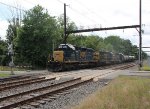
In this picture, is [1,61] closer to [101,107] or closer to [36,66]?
[36,66]

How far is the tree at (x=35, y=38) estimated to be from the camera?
5356 cm

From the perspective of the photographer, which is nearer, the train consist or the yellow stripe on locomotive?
the train consist

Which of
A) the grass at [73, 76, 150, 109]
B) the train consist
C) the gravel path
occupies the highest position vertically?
the train consist

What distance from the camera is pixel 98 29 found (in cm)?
Answer: 5944

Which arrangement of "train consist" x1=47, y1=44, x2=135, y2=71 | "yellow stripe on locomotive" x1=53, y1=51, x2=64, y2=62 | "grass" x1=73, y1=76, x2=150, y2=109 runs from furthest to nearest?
1. "yellow stripe on locomotive" x1=53, y1=51, x2=64, y2=62
2. "train consist" x1=47, y1=44, x2=135, y2=71
3. "grass" x1=73, y1=76, x2=150, y2=109

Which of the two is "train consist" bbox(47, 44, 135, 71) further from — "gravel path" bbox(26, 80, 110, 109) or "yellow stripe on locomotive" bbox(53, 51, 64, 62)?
"gravel path" bbox(26, 80, 110, 109)

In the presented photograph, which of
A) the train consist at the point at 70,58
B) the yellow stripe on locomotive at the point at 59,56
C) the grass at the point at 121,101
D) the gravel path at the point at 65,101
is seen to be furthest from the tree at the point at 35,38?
the grass at the point at 121,101

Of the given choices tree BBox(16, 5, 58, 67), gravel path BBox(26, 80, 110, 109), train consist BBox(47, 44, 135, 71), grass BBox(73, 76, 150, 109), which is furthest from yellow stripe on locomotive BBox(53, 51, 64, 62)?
grass BBox(73, 76, 150, 109)

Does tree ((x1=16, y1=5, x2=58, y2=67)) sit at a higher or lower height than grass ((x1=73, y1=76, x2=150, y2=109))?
higher

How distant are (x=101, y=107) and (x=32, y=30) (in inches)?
1702

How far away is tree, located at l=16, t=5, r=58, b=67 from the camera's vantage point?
53562 millimetres

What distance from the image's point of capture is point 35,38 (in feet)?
177

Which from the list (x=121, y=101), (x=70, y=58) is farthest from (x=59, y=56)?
(x=121, y=101)

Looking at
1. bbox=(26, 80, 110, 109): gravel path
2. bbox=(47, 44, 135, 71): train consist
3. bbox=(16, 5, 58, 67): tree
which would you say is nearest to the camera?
bbox=(26, 80, 110, 109): gravel path
